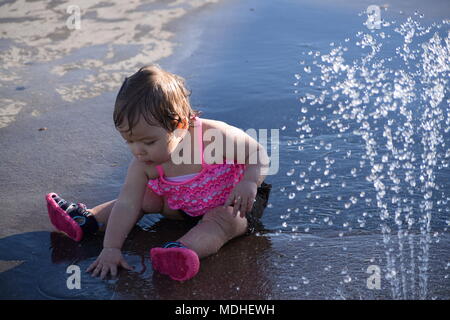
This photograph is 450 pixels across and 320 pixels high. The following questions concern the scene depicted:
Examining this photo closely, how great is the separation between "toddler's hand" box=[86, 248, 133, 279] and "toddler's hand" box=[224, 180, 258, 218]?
515 millimetres

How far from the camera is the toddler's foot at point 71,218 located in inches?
110

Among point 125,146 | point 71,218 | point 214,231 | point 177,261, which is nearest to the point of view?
point 177,261

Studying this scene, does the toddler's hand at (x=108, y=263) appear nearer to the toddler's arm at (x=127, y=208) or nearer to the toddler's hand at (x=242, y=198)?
the toddler's arm at (x=127, y=208)

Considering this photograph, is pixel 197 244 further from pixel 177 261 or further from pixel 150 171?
pixel 150 171

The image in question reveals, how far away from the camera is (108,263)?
2570mm

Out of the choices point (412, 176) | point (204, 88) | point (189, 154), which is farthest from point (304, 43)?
point (189, 154)

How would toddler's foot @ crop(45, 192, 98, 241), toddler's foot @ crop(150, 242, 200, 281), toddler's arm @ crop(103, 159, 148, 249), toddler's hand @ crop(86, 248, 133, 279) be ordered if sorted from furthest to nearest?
toddler's foot @ crop(45, 192, 98, 241) → toddler's arm @ crop(103, 159, 148, 249) → toddler's hand @ crop(86, 248, 133, 279) → toddler's foot @ crop(150, 242, 200, 281)

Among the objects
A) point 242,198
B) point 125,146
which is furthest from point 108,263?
point 125,146

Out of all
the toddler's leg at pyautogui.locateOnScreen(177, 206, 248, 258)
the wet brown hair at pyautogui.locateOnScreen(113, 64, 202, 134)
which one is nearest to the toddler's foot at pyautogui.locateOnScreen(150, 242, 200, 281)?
the toddler's leg at pyautogui.locateOnScreen(177, 206, 248, 258)

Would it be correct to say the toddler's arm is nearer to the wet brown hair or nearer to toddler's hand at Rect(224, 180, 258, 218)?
the wet brown hair

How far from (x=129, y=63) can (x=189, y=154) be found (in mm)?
2762

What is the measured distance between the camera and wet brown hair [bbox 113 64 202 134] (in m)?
2.55

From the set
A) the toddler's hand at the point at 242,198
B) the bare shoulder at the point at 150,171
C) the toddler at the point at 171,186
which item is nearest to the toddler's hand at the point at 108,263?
the toddler at the point at 171,186

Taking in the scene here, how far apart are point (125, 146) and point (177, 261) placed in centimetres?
158
